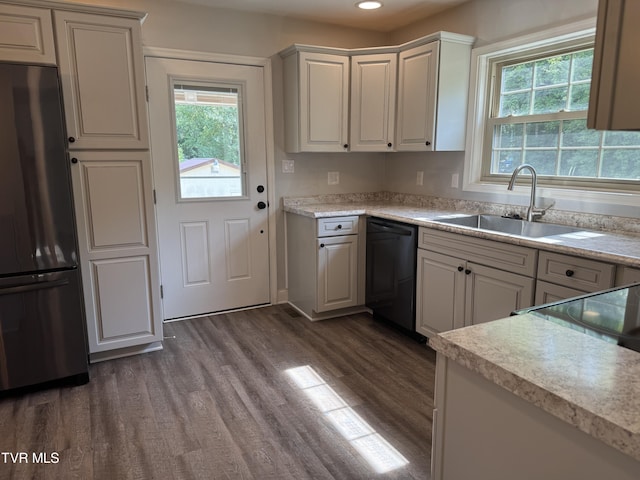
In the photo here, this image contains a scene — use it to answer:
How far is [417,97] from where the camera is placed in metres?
3.38

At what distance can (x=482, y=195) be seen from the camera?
3.31 metres

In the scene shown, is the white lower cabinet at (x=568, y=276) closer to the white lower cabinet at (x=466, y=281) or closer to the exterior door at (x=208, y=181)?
the white lower cabinet at (x=466, y=281)

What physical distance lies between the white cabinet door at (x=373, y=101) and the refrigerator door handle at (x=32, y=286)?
2347 mm

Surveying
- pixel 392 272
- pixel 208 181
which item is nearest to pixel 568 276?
pixel 392 272

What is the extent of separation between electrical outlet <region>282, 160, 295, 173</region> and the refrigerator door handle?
6.35 ft

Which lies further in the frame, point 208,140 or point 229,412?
point 208,140

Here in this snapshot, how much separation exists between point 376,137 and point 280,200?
971 millimetres

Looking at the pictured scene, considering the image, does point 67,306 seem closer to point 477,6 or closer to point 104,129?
point 104,129

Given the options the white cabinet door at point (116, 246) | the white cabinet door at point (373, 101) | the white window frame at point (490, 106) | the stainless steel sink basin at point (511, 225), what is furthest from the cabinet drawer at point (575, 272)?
the white cabinet door at point (116, 246)

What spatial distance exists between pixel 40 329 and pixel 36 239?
50 centimetres

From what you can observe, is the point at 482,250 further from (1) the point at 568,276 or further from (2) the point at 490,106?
(2) the point at 490,106

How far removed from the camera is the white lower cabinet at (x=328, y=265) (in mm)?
3473

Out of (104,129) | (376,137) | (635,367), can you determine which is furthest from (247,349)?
(635,367)

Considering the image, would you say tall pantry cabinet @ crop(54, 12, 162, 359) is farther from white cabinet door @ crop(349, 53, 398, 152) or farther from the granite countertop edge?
the granite countertop edge
